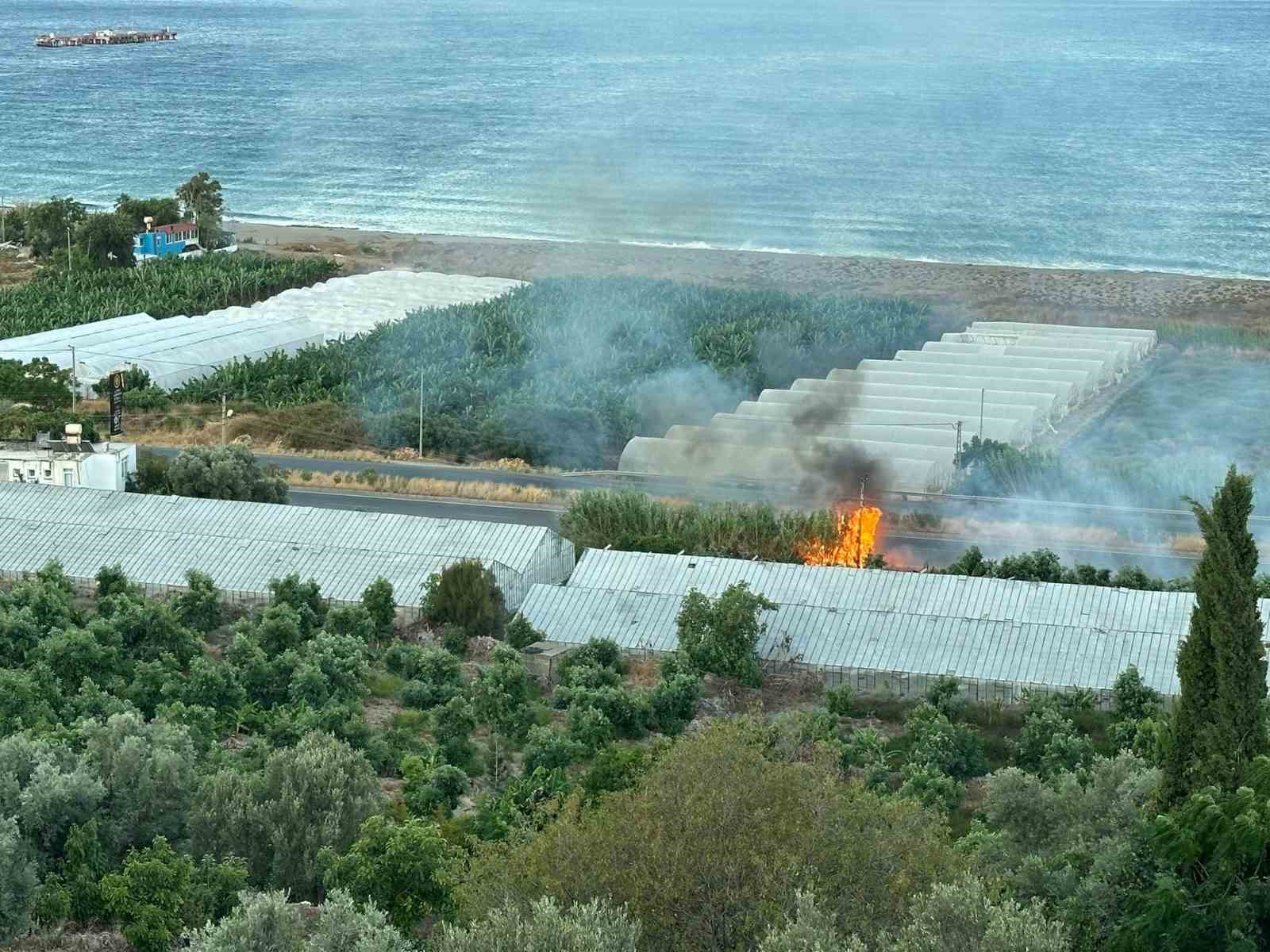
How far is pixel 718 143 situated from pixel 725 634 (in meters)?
101

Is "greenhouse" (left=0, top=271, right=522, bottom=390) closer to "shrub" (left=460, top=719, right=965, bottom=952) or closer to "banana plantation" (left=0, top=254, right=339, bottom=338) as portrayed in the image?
"banana plantation" (left=0, top=254, right=339, bottom=338)

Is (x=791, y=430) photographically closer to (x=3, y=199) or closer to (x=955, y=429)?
(x=955, y=429)

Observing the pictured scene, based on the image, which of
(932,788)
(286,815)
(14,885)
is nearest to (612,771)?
(932,788)

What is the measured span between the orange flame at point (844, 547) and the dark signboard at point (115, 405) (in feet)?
68.3

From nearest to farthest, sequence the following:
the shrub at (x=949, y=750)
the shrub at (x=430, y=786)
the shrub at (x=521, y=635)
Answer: the shrub at (x=430, y=786), the shrub at (x=949, y=750), the shrub at (x=521, y=635)

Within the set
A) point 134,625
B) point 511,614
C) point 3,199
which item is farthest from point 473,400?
point 3,199

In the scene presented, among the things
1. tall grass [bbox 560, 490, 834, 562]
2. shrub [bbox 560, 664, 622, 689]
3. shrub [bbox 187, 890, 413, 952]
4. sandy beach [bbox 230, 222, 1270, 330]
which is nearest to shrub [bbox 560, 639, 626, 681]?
shrub [bbox 560, 664, 622, 689]

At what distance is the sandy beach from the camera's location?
7756cm

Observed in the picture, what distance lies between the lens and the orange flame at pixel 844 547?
135 ft

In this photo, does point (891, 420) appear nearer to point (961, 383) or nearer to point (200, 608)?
point (961, 383)

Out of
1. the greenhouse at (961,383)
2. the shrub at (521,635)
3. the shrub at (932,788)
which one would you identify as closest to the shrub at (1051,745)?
the shrub at (932,788)

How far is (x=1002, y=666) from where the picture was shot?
3369 centimetres

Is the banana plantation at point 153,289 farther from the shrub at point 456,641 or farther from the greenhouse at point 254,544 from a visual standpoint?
the shrub at point 456,641

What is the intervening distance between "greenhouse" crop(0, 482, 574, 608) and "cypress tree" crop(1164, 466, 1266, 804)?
17947mm
